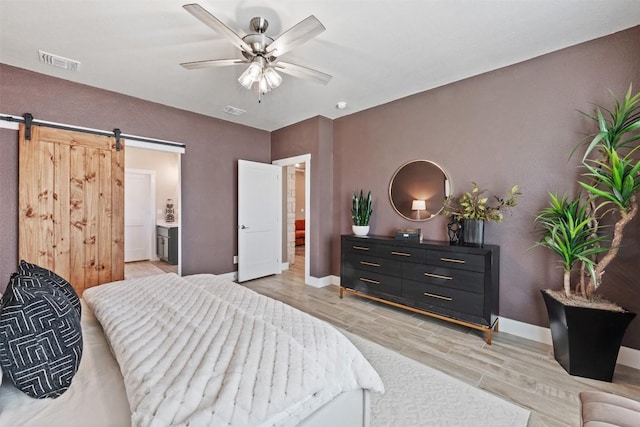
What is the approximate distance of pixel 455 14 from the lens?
1.95 meters

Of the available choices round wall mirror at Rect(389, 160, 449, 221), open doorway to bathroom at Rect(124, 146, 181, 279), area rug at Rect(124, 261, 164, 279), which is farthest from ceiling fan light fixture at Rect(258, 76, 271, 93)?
area rug at Rect(124, 261, 164, 279)

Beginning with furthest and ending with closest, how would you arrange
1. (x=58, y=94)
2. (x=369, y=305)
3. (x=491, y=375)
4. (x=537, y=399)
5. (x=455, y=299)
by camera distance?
(x=369, y=305) < (x=58, y=94) < (x=455, y=299) < (x=491, y=375) < (x=537, y=399)

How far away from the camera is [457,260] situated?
2.53m

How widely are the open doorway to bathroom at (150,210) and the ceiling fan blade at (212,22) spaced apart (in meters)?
4.15

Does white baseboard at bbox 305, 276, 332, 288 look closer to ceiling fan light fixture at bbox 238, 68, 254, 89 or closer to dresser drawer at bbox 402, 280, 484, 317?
dresser drawer at bbox 402, 280, 484, 317

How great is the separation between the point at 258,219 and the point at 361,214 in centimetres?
180

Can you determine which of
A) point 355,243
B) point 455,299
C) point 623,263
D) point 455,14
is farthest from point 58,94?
point 623,263

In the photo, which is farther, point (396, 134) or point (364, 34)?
point (396, 134)

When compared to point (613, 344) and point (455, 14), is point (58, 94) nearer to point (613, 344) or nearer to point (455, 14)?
point (455, 14)

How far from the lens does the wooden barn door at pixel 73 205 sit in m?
2.73

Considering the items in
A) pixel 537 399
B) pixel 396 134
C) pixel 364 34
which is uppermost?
pixel 364 34

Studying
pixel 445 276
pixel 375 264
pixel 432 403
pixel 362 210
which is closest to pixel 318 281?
pixel 375 264

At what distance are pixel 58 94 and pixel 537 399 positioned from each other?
4.95m

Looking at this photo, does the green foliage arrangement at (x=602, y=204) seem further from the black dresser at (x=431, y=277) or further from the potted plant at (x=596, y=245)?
the black dresser at (x=431, y=277)
